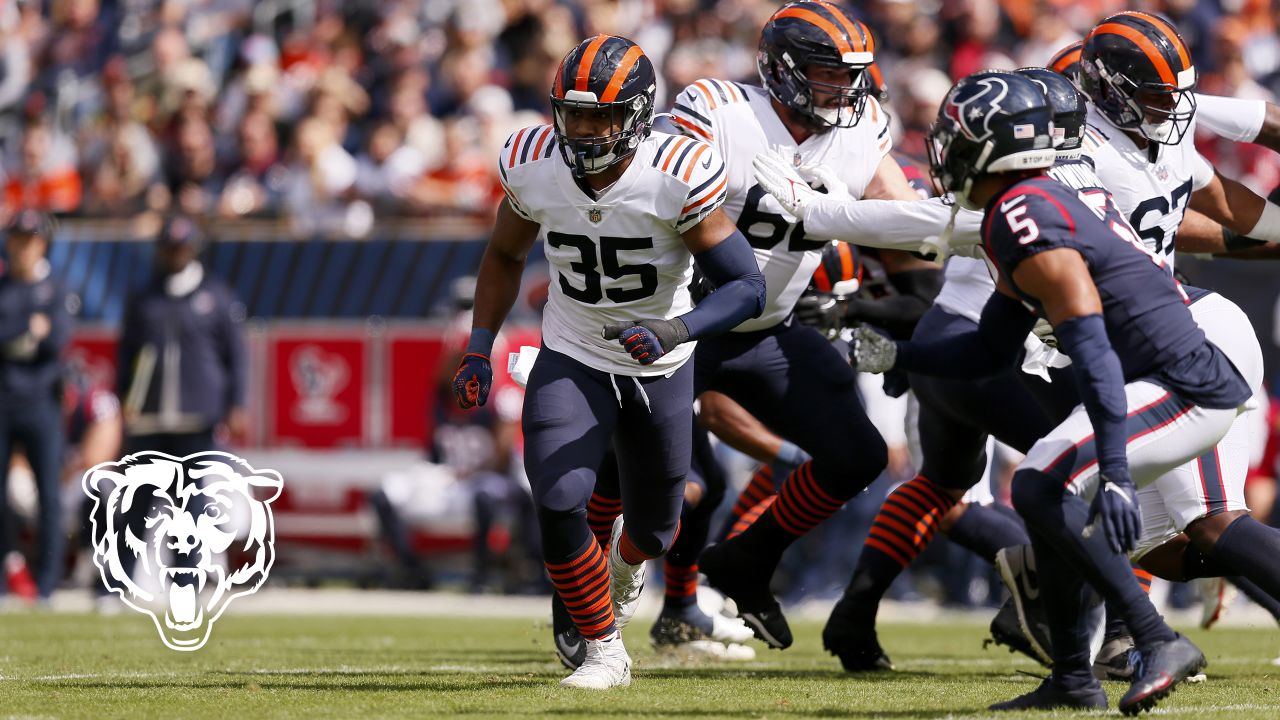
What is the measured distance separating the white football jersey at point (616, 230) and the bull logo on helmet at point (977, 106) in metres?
0.80

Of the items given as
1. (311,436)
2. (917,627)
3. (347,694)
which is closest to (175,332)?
(311,436)

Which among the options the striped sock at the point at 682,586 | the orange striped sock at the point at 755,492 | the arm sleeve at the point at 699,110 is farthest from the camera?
the orange striped sock at the point at 755,492

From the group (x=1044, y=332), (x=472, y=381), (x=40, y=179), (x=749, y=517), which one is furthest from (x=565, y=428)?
(x=40, y=179)

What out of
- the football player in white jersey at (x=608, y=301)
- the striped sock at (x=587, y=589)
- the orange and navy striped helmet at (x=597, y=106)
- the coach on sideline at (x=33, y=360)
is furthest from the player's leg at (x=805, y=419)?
the coach on sideline at (x=33, y=360)

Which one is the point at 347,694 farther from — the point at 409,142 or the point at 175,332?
the point at 409,142

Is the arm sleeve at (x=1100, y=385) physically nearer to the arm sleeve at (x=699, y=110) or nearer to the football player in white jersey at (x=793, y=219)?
the football player in white jersey at (x=793, y=219)

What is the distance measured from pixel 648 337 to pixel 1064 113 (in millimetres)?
1304

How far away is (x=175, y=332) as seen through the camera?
416 inches

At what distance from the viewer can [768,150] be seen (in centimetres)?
620

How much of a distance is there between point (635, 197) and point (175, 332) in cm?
584

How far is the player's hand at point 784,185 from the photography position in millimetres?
5816

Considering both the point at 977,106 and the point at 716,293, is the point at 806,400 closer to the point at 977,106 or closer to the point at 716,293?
the point at 716,293

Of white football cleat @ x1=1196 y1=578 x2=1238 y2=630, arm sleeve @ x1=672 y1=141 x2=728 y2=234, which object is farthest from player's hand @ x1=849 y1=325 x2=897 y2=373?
white football cleat @ x1=1196 y1=578 x2=1238 y2=630

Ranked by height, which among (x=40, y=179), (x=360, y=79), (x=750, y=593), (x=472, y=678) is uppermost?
(x=750, y=593)
